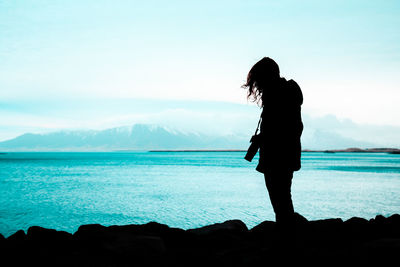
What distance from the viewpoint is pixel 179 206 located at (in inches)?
800

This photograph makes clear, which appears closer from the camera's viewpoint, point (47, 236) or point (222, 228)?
point (47, 236)

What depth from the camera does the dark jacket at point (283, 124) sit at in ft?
12.4

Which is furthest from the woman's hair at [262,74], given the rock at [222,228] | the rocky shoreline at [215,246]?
the rock at [222,228]

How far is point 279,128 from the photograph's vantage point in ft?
12.6

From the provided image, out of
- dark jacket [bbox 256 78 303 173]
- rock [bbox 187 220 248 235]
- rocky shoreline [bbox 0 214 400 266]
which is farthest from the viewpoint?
rock [bbox 187 220 248 235]

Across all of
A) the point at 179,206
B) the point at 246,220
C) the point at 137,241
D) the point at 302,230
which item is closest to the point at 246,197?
the point at 179,206

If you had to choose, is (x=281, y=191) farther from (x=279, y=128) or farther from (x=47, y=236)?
(x=47, y=236)

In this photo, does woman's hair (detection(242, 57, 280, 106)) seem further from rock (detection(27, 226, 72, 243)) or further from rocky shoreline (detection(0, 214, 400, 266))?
rock (detection(27, 226, 72, 243))

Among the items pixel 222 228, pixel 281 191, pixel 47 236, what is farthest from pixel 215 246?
pixel 47 236

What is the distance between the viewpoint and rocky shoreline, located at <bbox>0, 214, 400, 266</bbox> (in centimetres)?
425

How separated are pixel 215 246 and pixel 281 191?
243cm

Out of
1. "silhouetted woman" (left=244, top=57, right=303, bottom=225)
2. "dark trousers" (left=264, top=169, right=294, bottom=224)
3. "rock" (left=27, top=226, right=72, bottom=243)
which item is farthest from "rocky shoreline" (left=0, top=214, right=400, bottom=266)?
"silhouetted woman" (left=244, top=57, right=303, bottom=225)

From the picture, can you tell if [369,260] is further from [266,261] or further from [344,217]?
[344,217]

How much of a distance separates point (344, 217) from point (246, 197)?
7.93 metres
